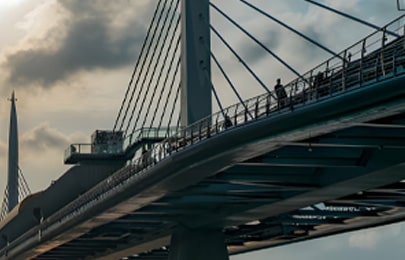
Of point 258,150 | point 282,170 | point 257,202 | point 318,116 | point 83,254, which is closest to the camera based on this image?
point 318,116

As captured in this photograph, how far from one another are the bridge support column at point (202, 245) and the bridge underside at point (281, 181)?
1.71 ft

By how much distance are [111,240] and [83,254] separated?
17.3m

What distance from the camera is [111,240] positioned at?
89.0 meters

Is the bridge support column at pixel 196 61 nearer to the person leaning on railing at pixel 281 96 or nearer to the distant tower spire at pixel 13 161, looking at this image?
the person leaning on railing at pixel 281 96

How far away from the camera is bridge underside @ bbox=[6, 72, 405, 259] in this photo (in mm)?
41938

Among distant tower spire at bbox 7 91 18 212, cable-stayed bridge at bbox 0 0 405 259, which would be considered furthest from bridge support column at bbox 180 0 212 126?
distant tower spire at bbox 7 91 18 212

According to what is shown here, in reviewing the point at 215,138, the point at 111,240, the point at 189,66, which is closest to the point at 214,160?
the point at 215,138

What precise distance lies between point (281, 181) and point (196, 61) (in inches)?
482

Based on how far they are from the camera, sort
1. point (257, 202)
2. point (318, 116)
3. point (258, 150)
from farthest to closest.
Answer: point (257, 202) → point (258, 150) → point (318, 116)

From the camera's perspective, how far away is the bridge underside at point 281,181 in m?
41.9

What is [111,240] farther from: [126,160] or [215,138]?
[215,138]

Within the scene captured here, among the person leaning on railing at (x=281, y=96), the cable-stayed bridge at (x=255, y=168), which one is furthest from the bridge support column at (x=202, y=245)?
the person leaning on railing at (x=281, y=96)

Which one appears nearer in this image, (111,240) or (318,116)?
(318,116)

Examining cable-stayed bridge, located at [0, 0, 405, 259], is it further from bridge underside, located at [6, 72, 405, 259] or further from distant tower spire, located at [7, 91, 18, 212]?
distant tower spire, located at [7, 91, 18, 212]
